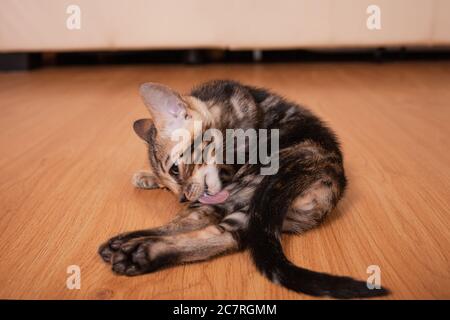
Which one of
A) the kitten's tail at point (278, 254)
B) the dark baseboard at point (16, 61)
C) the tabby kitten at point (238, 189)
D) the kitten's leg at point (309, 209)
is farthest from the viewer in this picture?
the dark baseboard at point (16, 61)

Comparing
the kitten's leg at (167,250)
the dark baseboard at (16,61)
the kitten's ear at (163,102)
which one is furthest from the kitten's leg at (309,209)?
the dark baseboard at (16,61)

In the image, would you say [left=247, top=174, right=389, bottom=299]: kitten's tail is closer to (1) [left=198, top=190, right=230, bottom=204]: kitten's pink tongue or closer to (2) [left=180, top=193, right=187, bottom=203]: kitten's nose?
(1) [left=198, top=190, right=230, bottom=204]: kitten's pink tongue

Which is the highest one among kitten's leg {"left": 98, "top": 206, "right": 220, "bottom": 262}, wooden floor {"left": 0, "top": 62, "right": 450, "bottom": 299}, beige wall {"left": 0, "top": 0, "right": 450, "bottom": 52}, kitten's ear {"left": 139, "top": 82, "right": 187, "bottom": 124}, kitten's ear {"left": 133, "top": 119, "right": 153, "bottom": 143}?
beige wall {"left": 0, "top": 0, "right": 450, "bottom": 52}

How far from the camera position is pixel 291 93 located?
2.72 metres

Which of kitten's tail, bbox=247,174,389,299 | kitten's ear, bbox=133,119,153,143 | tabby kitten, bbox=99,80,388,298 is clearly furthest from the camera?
kitten's ear, bbox=133,119,153,143

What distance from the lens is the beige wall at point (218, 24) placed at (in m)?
3.31

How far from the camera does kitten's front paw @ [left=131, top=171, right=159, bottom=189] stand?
1430 millimetres

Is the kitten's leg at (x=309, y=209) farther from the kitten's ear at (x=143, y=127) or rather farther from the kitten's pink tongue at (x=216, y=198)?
the kitten's ear at (x=143, y=127)

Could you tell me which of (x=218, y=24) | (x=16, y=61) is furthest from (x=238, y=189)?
(x=16, y=61)

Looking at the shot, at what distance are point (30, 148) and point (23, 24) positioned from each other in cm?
192

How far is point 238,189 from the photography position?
116cm

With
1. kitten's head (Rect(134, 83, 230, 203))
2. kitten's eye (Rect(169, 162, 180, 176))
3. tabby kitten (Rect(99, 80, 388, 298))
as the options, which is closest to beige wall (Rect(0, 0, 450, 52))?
tabby kitten (Rect(99, 80, 388, 298))

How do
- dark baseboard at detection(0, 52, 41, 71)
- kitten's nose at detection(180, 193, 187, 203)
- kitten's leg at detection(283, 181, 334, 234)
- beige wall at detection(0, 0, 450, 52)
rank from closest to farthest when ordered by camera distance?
kitten's leg at detection(283, 181, 334, 234)
kitten's nose at detection(180, 193, 187, 203)
beige wall at detection(0, 0, 450, 52)
dark baseboard at detection(0, 52, 41, 71)

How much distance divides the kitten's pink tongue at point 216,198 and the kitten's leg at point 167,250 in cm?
14
